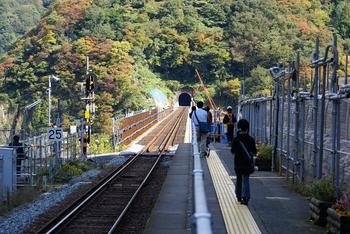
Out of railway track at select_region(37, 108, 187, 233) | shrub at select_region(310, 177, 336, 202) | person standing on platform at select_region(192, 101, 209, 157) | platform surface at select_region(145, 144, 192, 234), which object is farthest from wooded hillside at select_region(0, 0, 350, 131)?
shrub at select_region(310, 177, 336, 202)

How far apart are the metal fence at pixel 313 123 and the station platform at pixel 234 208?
72 centimetres

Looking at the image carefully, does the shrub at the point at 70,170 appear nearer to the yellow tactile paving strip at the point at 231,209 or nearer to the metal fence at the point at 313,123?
the metal fence at the point at 313,123

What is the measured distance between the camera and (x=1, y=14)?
182625 mm

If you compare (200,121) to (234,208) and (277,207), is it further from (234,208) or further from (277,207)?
(234,208)

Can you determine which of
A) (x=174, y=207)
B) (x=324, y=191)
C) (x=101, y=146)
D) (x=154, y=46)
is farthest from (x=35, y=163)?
(x=154, y=46)

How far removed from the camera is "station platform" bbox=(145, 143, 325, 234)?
9.66 metres

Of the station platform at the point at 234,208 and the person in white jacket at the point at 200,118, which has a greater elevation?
the person in white jacket at the point at 200,118

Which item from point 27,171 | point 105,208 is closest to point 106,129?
point 27,171

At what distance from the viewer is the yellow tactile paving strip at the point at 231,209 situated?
9398 millimetres

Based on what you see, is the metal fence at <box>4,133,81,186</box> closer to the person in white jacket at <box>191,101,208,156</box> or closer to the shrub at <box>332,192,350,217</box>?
the person in white jacket at <box>191,101,208,156</box>

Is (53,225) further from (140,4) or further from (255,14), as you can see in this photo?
(140,4)

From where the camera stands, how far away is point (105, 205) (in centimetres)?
1548

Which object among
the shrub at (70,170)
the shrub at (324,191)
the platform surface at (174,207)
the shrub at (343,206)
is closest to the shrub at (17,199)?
the platform surface at (174,207)

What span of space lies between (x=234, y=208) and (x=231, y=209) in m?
0.11
